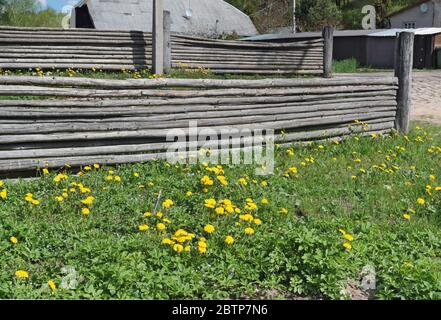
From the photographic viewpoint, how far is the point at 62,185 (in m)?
5.25

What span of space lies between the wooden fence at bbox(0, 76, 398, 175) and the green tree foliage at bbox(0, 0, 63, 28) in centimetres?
3238

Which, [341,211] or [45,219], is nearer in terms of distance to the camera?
[45,219]

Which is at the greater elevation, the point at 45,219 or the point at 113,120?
the point at 113,120

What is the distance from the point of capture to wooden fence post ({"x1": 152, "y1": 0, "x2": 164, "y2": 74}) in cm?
1153

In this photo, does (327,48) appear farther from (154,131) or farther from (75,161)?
(75,161)

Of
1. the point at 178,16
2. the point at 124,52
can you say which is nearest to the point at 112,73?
the point at 124,52

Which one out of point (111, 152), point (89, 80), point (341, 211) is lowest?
point (341, 211)

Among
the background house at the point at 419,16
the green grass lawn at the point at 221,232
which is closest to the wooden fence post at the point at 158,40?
the green grass lawn at the point at 221,232

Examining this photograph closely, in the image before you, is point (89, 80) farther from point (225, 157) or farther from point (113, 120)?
point (225, 157)

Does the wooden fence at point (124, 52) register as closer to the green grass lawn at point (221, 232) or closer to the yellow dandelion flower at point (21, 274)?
the green grass lawn at point (221, 232)

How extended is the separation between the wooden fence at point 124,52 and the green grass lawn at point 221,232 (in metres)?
5.97

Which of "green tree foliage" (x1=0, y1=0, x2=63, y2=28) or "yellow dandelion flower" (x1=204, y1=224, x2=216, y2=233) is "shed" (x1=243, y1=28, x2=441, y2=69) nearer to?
"green tree foliage" (x1=0, y1=0, x2=63, y2=28)

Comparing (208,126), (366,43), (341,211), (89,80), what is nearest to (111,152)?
(89,80)

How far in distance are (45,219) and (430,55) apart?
29.5 meters
